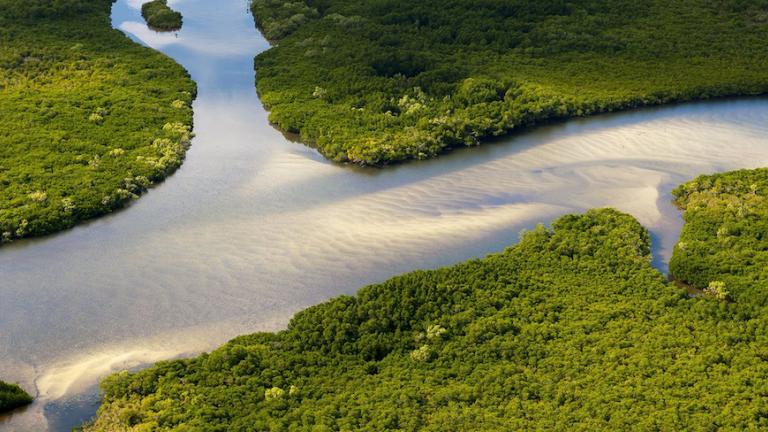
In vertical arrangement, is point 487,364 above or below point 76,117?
below

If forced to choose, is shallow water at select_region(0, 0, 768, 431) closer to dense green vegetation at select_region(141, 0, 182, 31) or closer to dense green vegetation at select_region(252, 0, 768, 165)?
dense green vegetation at select_region(252, 0, 768, 165)

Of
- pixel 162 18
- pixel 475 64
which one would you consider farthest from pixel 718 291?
pixel 162 18

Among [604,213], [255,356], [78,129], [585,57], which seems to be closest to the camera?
[255,356]

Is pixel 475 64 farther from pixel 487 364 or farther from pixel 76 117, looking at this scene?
pixel 487 364

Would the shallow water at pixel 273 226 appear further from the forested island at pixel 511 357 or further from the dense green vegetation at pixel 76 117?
the forested island at pixel 511 357

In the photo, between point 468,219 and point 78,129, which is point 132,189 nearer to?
point 78,129

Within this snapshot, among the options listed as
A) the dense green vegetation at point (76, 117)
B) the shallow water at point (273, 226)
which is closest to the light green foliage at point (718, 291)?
the shallow water at point (273, 226)

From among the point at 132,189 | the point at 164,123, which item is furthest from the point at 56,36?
the point at 132,189
